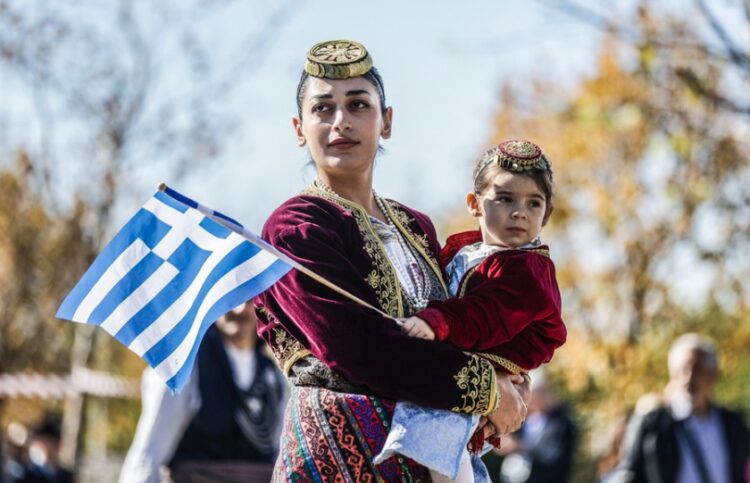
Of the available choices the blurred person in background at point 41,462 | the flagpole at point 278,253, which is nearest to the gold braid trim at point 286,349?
the flagpole at point 278,253

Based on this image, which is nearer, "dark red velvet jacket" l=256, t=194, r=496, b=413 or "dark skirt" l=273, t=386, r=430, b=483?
"dark red velvet jacket" l=256, t=194, r=496, b=413

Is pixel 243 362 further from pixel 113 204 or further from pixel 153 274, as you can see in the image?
pixel 113 204

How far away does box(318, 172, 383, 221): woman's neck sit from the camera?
4023 mm

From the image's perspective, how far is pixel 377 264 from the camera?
3.87m

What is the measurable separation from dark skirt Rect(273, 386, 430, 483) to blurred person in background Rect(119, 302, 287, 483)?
98.1 inches

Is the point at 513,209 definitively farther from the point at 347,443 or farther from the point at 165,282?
the point at 165,282

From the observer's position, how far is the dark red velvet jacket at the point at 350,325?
3611 millimetres

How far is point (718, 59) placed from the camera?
791 centimetres

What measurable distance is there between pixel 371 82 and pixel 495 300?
726mm

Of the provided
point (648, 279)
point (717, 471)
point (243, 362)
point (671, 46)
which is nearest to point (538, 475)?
point (717, 471)

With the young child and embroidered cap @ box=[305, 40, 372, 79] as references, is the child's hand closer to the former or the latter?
the young child

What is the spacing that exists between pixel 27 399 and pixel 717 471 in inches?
662

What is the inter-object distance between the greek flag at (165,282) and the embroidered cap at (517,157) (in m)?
0.71

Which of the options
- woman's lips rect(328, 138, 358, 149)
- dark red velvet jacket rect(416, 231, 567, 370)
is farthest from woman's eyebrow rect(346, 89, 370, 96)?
dark red velvet jacket rect(416, 231, 567, 370)
